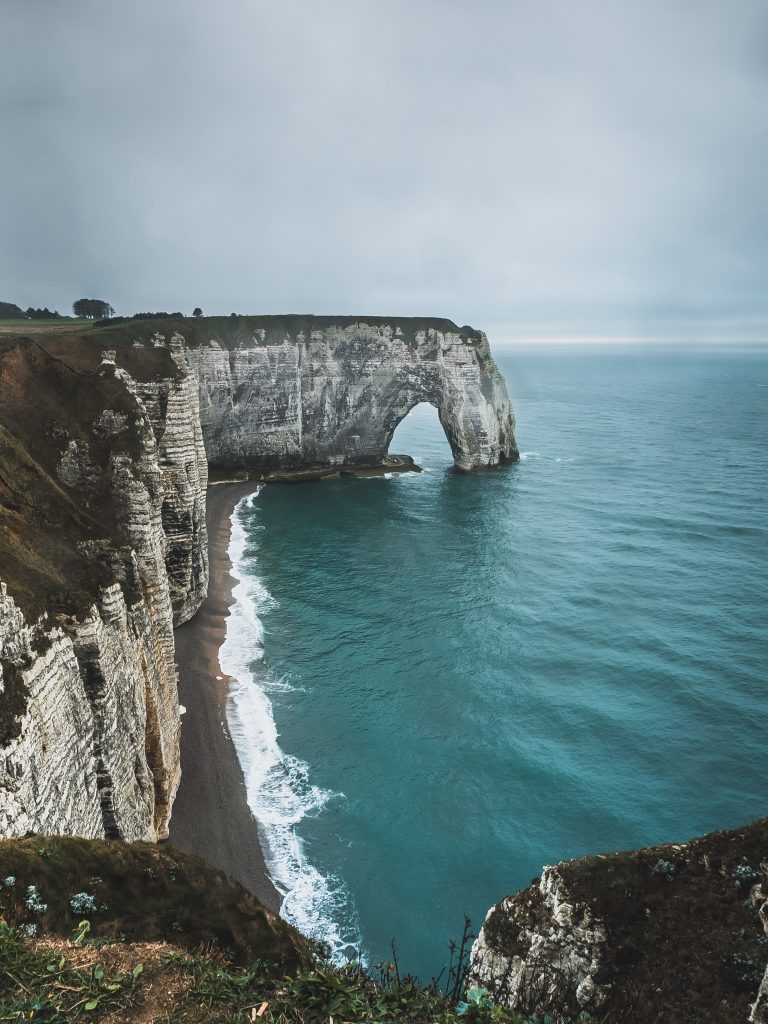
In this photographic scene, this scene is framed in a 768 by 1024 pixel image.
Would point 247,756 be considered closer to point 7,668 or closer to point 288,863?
point 288,863

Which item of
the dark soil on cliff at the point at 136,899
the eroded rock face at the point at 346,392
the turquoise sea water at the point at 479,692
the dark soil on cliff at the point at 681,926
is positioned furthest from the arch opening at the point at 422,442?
the dark soil on cliff at the point at 681,926

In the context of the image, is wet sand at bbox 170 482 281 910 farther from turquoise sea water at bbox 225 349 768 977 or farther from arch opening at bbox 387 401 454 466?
arch opening at bbox 387 401 454 466

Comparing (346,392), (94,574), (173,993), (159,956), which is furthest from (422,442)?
(173,993)

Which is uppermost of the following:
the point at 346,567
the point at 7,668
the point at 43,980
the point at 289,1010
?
the point at 7,668

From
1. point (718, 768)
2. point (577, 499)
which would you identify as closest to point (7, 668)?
point (718, 768)

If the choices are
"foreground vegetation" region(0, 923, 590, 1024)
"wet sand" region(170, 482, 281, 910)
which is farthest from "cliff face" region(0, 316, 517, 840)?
"foreground vegetation" region(0, 923, 590, 1024)

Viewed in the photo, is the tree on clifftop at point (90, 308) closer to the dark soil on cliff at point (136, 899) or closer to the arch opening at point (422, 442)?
the arch opening at point (422, 442)
